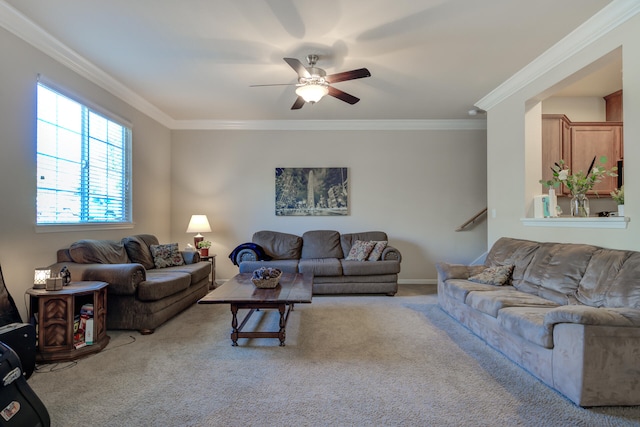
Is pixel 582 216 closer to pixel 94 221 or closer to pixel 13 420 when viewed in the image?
pixel 13 420

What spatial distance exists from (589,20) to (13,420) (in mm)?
4740

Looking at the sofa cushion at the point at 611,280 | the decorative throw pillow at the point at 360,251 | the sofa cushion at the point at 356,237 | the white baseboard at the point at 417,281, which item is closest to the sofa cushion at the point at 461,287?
the sofa cushion at the point at 611,280

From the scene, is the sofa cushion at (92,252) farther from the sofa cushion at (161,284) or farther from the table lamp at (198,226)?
the table lamp at (198,226)

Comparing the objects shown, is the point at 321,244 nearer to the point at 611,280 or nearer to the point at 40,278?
the point at 40,278

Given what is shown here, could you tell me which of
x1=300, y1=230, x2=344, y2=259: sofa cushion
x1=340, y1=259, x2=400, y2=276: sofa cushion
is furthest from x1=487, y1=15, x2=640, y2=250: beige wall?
x1=300, y1=230, x2=344, y2=259: sofa cushion

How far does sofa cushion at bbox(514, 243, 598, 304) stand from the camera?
9.16ft

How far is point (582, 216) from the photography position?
10.8ft

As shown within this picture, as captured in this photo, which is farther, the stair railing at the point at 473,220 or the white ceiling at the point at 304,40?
the stair railing at the point at 473,220

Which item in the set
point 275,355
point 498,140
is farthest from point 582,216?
point 275,355

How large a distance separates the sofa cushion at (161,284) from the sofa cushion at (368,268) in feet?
7.07

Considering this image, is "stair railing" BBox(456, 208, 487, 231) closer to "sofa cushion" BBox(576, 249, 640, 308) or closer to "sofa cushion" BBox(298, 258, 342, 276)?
"sofa cushion" BBox(298, 258, 342, 276)

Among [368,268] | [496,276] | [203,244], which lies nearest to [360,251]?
[368,268]

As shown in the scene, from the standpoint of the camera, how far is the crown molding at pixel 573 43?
260 cm

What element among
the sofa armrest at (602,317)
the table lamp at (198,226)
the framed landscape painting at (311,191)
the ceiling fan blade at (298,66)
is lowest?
the sofa armrest at (602,317)
